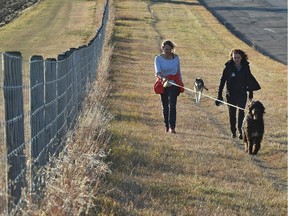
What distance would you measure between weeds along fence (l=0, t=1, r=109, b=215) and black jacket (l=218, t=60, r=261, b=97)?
3975 mm

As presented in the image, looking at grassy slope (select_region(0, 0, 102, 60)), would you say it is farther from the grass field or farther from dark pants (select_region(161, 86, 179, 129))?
dark pants (select_region(161, 86, 179, 129))

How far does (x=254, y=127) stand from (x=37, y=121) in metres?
5.69

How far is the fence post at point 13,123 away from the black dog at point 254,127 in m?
6.29

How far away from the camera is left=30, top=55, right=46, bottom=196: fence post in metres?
6.58

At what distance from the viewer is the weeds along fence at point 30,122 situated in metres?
5.56

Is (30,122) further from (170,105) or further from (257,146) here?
(170,105)

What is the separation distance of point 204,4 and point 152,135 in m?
49.0

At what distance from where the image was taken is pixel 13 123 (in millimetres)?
5648

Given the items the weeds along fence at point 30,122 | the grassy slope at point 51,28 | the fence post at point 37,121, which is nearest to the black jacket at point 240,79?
the weeds along fence at point 30,122

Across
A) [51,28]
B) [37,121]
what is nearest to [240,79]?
[37,121]

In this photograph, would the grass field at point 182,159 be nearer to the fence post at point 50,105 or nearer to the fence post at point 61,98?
the fence post at point 61,98

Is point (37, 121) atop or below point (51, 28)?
atop

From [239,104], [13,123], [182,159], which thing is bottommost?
[182,159]

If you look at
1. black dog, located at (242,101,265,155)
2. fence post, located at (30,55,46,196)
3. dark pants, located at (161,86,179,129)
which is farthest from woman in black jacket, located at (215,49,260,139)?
fence post, located at (30,55,46,196)
